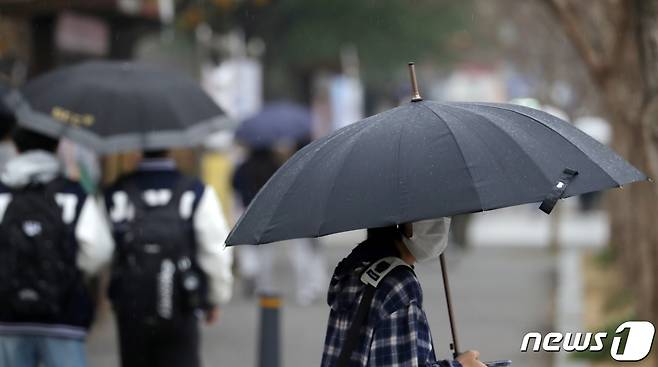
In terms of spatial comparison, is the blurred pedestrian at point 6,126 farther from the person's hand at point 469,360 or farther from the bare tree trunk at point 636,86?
the person's hand at point 469,360

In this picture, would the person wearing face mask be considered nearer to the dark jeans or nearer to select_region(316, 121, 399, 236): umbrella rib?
select_region(316, 121, 399, 236): umbrella rib

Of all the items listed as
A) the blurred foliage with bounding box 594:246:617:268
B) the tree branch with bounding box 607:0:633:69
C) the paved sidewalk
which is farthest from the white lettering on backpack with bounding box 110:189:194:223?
the blurred foliage with bounding box 594:246:617:268

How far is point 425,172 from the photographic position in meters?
3.83

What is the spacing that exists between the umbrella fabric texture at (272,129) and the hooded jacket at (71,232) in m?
8.59

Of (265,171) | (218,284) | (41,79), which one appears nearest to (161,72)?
(41,79)

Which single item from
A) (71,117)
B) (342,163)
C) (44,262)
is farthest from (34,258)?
(342,163)

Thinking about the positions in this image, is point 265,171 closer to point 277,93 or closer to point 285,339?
point 285,339

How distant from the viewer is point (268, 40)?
2716 centimetres

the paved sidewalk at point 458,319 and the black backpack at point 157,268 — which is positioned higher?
the black backpack at point 157,268

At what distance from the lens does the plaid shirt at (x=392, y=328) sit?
3789mm

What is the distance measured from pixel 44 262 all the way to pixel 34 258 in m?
0.05

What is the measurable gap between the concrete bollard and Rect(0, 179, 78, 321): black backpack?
2.05m

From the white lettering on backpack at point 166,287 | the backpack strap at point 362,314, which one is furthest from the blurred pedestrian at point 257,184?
the backpack strap at point 362,314

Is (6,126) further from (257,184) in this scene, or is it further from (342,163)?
(257,184)
